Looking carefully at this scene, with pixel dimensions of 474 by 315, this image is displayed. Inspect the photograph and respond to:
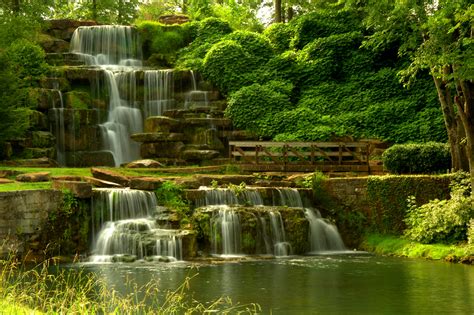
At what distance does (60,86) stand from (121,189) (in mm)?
13779

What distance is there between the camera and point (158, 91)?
111 ft

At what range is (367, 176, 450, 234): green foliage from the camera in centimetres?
2162

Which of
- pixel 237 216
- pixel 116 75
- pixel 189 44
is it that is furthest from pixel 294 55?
pixel 237 216

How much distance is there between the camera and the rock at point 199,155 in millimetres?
28859

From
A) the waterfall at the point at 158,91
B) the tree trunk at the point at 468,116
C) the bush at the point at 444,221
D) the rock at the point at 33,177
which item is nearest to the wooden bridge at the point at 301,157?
the bush at the point at 444,221

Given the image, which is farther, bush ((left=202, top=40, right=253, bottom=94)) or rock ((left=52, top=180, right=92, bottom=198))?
bush ((left=202, top=40, right=253, bottom=94))

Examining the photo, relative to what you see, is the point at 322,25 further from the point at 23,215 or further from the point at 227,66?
the point at 23,215

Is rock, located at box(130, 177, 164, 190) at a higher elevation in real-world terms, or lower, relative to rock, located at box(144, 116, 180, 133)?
lower

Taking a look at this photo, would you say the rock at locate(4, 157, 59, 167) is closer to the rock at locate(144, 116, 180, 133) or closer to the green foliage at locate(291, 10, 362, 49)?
the rock at locate(144, 116, 180, 133)

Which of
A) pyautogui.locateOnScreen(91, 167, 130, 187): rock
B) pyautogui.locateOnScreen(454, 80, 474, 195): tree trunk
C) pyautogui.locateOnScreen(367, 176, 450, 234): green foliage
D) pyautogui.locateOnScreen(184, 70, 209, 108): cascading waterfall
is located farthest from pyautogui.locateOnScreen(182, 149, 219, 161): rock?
pyautogui.locateOnScreen(454, 80, 474, 195): tree trunk

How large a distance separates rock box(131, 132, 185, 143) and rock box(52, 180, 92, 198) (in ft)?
32.5

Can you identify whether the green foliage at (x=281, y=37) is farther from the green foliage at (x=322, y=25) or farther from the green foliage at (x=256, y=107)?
the green foliage at (x=256, y=107)

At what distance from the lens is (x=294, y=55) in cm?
3703

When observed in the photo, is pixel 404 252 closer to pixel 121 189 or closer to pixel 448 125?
pixel 448 125
